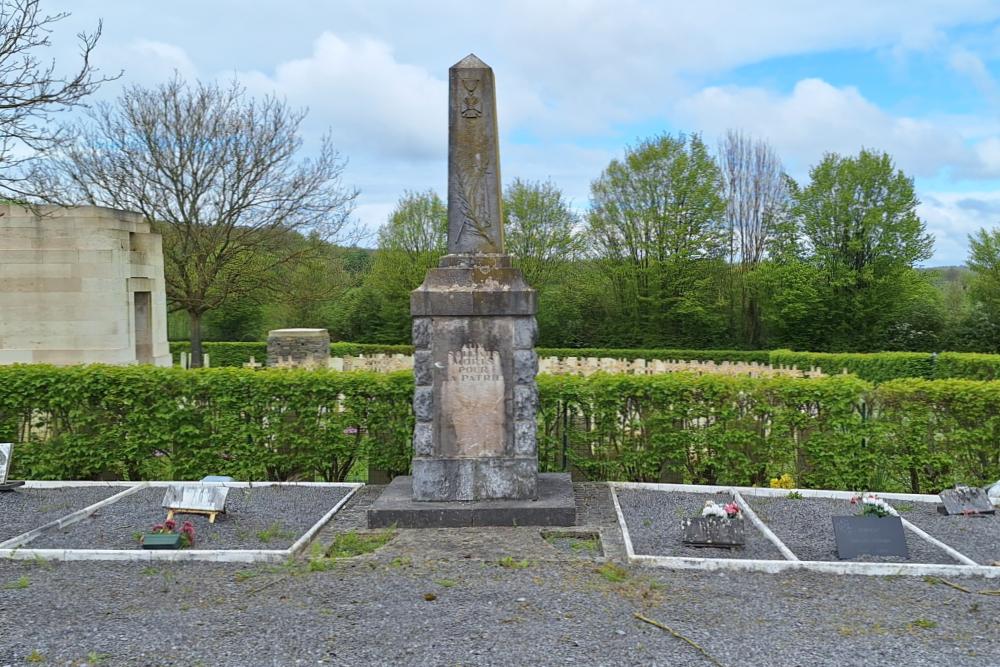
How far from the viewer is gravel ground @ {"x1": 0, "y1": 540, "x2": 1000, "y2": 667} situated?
412cm

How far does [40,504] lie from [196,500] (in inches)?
82.5

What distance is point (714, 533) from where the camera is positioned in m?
5.99

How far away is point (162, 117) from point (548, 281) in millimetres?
17697

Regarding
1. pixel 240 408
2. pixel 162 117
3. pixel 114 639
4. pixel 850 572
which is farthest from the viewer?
pixel 162 117

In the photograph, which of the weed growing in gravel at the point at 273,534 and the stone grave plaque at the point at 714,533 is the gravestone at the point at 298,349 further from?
the stone grave plaque at the point at 714,533

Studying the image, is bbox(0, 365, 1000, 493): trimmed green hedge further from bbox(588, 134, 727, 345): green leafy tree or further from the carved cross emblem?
bbox(588, 134, 727, 345): green leafy tree

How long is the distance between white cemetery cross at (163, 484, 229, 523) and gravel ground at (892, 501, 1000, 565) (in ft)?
20.2

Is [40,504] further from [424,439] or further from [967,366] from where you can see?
[967,366]

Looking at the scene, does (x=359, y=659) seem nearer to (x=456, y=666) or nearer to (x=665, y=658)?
(x=456, y=666)

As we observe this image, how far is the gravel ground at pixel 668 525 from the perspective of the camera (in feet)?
19.4

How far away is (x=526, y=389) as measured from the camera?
7.10 m

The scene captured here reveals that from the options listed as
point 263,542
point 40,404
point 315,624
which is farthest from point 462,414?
point 40,404

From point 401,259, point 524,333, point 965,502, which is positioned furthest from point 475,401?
point 401,259

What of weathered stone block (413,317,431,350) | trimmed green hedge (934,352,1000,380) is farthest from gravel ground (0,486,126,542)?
trimmed green hedge (934,352,1000,380)
